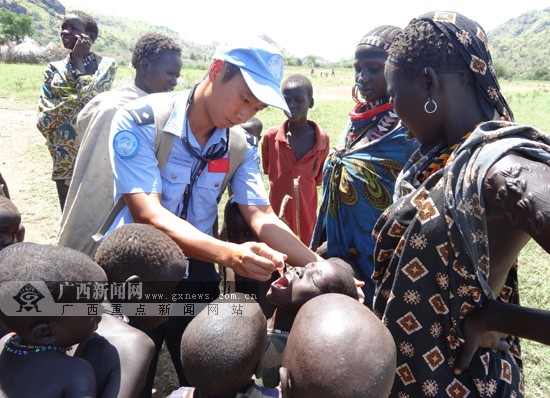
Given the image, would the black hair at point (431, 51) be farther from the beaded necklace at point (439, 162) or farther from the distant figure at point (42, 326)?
the distant figure at point (42, 326)

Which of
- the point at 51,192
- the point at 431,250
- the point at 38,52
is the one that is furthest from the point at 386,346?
the point at 38,52

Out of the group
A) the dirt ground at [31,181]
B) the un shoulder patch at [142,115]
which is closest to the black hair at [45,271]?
the un shoulder patch at [142,115]

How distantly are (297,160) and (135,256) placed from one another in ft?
7.85

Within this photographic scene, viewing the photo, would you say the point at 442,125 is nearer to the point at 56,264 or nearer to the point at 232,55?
the point at 232,55

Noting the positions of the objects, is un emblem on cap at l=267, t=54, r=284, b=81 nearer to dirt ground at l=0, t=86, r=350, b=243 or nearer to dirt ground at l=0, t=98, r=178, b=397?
dirt ground at l=0, t=98, r=178, b=397

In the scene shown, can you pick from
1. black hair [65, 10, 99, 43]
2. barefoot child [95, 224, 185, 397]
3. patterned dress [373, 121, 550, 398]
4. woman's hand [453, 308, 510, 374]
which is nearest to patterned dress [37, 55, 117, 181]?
black hair [65, 10, 99, 43]

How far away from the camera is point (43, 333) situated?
4.77 feet

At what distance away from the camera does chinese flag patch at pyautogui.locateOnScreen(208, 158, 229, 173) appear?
7.79ft

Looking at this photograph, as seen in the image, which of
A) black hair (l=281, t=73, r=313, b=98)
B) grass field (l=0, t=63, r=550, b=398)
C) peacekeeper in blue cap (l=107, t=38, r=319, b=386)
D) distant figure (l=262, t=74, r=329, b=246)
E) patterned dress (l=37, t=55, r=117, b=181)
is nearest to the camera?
peacekeeper in blue cap (l=107, t=38, r=319, b=386)

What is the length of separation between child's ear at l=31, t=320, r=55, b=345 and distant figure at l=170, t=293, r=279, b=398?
0.40 m

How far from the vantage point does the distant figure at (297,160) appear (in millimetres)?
3986

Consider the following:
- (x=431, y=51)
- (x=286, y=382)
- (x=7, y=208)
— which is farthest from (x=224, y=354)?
(x=7, y=208)

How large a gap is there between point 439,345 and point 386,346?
353mm

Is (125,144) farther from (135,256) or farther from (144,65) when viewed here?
(144,65)
